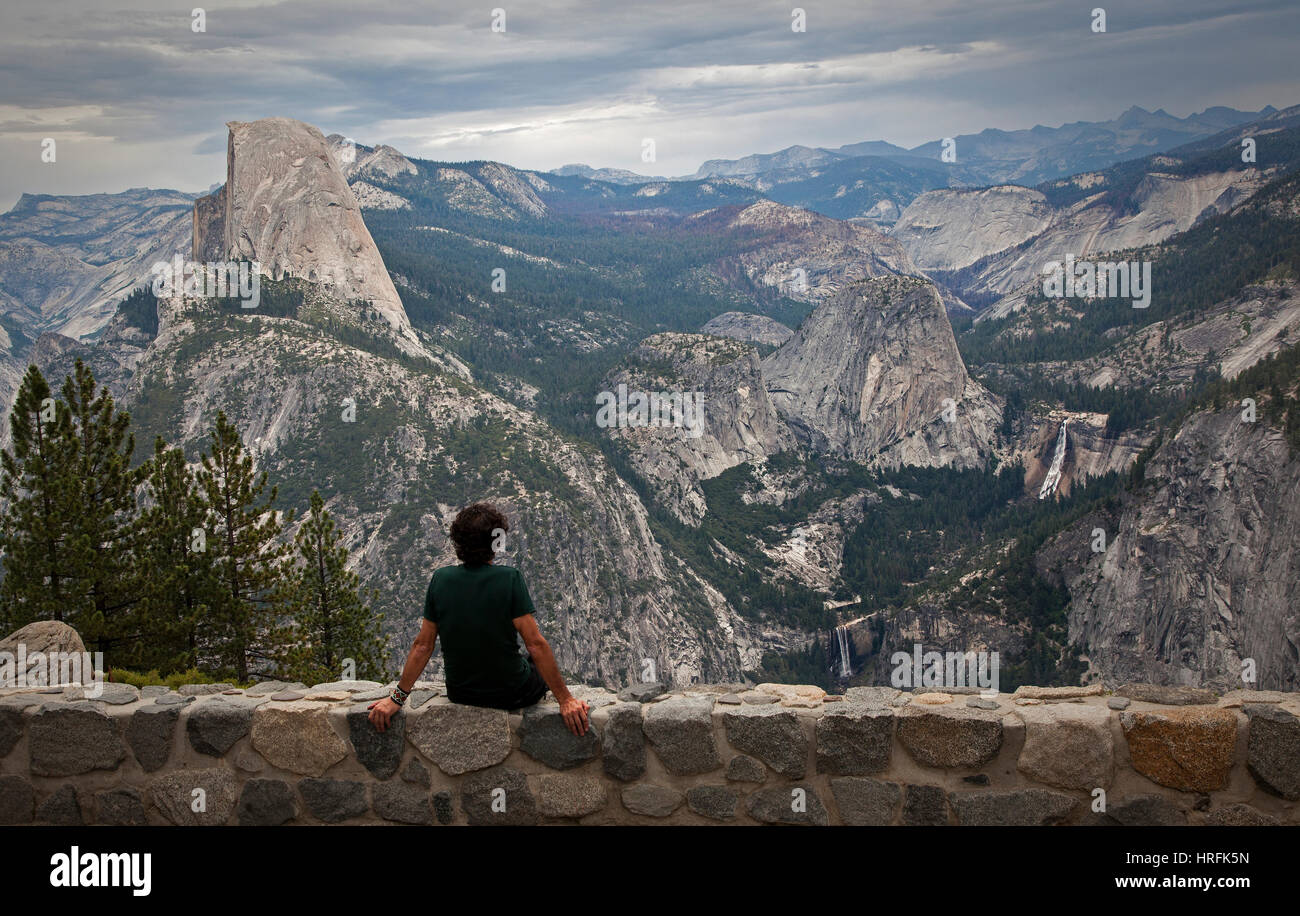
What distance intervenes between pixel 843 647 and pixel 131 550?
86900mm

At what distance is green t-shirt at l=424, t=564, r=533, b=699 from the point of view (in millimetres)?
6992

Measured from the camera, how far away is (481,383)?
450ft

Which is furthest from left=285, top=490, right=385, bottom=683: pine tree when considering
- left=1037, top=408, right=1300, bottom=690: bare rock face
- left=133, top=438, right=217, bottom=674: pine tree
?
left=1037, top=408, right=1300, bottom=690: bare rock face

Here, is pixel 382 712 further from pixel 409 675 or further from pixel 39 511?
pixel 39 511

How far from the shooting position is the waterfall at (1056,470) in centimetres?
12538

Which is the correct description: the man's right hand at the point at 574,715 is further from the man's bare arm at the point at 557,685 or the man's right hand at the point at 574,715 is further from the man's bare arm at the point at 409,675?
the man's bare arm at the point at 409,675

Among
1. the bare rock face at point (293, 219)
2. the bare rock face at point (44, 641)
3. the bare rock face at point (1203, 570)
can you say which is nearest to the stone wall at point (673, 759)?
the bare rock face at point (44, 641)

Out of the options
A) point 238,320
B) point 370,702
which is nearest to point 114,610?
point 370,702

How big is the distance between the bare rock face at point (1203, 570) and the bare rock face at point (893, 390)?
7719cm

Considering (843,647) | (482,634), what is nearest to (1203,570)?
(843,647)

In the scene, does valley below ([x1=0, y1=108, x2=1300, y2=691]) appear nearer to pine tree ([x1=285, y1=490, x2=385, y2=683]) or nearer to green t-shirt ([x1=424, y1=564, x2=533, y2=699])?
A: pine tree ([x1=285, y1=490, x2=385, y2=683])

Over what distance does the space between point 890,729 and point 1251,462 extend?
66709 mm

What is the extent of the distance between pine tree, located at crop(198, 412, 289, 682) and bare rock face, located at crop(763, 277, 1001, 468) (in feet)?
454
